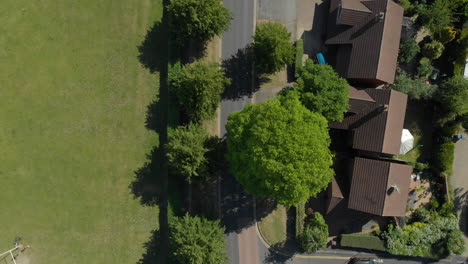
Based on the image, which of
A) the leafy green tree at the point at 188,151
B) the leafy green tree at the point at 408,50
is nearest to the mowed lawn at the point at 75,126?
the leafy green tree at the point at 188,151

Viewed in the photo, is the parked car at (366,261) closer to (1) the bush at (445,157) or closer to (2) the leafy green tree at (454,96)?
(1) the bush at (445,157)

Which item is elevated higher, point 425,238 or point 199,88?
point 199,88

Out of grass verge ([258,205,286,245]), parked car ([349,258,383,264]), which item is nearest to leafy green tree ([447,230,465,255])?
parked car ([349,258,383,264])

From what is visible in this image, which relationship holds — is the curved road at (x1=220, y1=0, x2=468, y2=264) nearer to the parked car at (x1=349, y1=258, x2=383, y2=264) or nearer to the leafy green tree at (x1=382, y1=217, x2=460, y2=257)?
the parked car at (x1=349, y1=258, x2=383, y2=264)

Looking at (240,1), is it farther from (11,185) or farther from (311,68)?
(11,185)

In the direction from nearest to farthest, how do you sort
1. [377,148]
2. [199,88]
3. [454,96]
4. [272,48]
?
1. [199,88]
2. [272,48]
3. [377,148]
4. [454,96]

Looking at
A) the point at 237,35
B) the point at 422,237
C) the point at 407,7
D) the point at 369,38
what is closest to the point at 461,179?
the point at 422,237

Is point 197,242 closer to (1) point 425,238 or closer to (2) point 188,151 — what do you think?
(2) point 188,151
